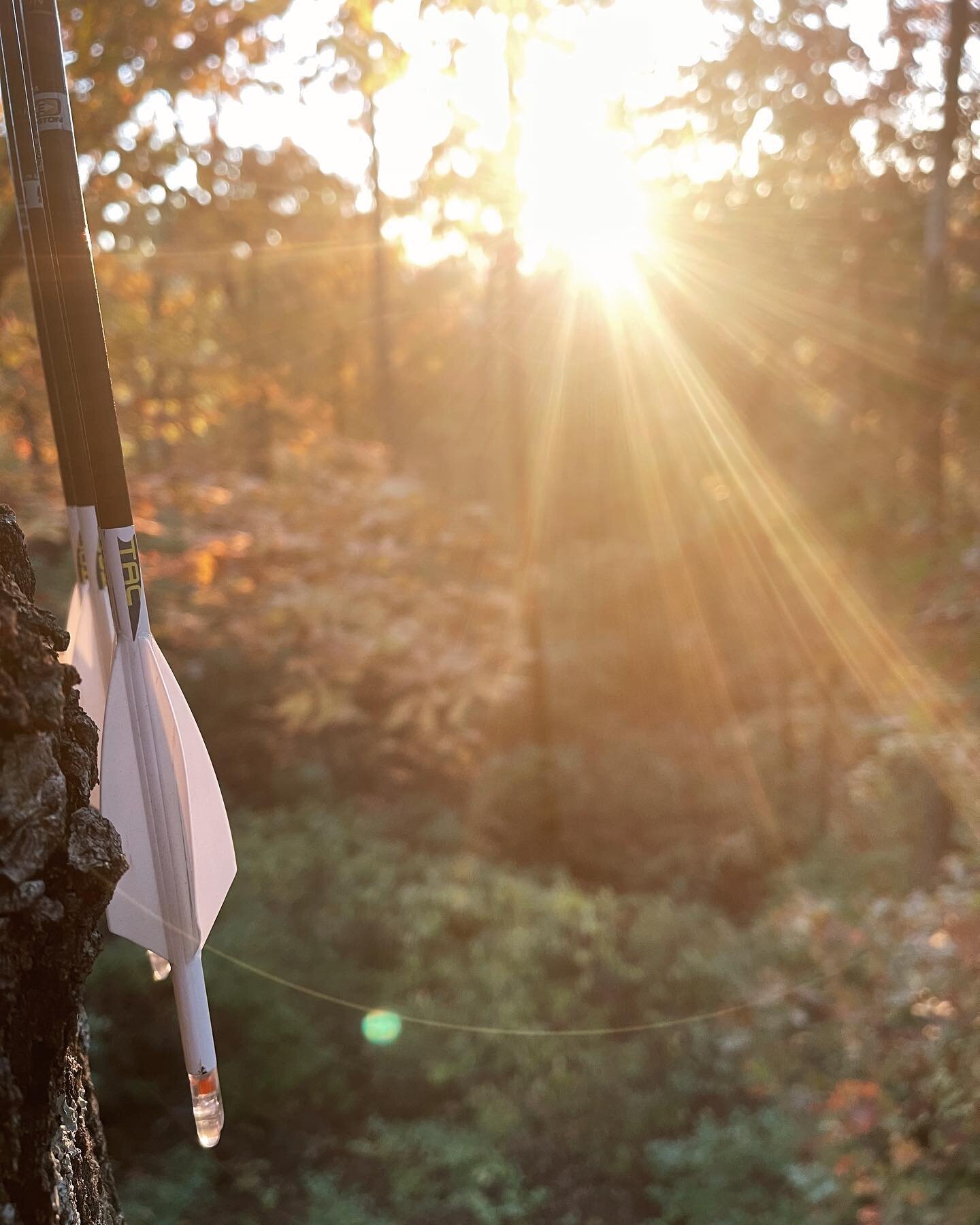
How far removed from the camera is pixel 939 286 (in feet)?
23.2

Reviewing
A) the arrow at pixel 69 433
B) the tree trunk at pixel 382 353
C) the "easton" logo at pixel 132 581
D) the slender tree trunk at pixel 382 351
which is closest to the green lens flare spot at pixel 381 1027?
the arrow at pixel 69 433

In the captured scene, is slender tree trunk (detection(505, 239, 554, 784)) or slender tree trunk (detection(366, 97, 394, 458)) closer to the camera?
slender tree trunk (detection(505, 239, 554, 784))

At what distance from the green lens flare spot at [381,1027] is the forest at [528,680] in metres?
0.03

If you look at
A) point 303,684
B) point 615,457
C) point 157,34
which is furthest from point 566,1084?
point 615,457

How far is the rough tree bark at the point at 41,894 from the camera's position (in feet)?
4.06

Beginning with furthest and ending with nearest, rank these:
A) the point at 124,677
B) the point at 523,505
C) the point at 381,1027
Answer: the point at 523,505
the point at 381,1027
the point at 124,677

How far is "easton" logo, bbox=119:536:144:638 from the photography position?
1552 mm

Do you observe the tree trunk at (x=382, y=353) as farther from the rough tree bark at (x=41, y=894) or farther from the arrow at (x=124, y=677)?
the rough tree bark at (x=41, y=894)

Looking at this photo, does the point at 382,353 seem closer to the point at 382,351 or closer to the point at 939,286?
the point at 382,351

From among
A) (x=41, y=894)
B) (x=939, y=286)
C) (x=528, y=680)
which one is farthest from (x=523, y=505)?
(x=41, y=894)

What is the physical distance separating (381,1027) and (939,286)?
7.31 metres

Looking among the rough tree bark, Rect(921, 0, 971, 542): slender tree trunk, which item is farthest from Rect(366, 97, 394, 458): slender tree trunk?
the rough tree bark

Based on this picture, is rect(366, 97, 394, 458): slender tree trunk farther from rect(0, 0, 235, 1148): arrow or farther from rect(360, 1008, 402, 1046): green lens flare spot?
rect(0, 0, 235, 1148): arrow

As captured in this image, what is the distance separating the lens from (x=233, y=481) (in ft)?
19.4
